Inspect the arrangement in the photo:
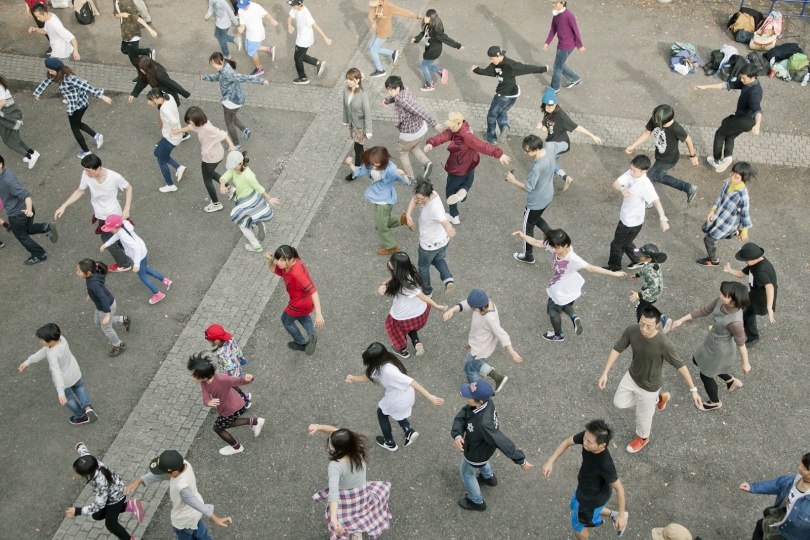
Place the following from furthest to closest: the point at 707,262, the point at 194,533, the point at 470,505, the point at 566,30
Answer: the point at 566,30
the point at 707,262
the point at 470,505
the point at 194,533

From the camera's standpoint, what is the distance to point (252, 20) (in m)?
12.3

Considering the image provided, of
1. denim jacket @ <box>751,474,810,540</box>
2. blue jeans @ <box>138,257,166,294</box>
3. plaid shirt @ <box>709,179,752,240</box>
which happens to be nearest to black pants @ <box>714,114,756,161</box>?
plaid shirt @ <box>709,179,752,240</box>

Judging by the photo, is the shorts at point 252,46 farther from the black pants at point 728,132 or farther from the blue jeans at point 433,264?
the black pants at point 728,132

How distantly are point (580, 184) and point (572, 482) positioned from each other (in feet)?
17.0

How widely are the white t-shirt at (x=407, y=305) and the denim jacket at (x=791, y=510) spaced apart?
3.63 meters

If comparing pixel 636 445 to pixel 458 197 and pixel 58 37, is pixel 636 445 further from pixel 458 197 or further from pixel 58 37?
pixel 58 37

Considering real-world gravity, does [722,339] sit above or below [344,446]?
below

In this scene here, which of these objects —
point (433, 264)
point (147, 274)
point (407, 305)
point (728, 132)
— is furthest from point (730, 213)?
point (147, 274)

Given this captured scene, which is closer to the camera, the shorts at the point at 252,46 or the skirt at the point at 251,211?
the skirt at the point at 251,211

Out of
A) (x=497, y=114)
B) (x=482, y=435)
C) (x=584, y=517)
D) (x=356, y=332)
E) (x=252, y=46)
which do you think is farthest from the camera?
(x=252, y=46)

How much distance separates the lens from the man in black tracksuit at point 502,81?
1063 cm

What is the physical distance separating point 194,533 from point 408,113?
6241mm

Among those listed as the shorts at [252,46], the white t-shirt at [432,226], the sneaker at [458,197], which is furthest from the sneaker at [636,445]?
the shorts at [252,46]

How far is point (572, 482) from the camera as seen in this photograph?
721cm
